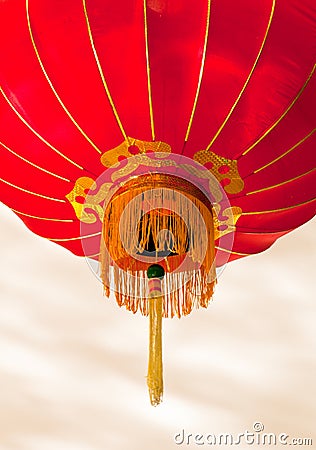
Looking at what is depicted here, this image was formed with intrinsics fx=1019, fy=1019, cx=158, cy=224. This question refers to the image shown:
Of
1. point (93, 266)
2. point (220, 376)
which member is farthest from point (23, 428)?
point (93, 266)

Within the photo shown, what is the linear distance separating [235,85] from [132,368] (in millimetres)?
1722

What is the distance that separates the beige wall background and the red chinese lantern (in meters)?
1.18

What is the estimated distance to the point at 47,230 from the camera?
2.70 m

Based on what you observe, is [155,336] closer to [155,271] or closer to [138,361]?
[155,271]

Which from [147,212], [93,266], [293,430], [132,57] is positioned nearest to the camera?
[132,57]

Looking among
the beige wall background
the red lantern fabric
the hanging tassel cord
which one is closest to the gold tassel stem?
the hanging tassel cord

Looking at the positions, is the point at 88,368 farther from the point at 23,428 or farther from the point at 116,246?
the point at 116,246

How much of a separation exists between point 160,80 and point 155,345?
650 mm

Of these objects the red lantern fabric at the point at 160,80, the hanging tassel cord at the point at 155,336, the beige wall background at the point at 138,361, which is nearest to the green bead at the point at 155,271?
the hanging tassel cord at the point at 155,336

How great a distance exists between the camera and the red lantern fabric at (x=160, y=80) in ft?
7.43
